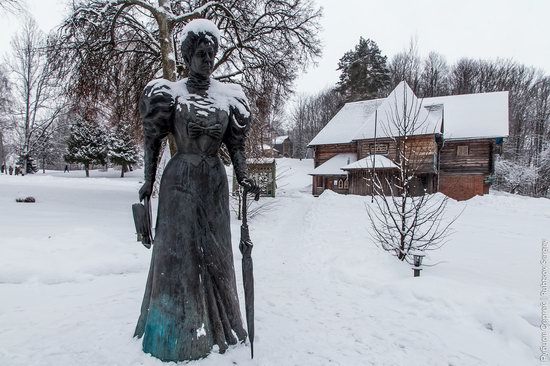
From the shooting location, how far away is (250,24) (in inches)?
483

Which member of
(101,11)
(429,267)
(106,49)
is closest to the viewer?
Answer: (429,267)

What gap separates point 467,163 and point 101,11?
1044 inches

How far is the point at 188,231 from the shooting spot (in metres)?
2.68

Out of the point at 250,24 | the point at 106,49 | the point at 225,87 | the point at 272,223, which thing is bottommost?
the point at 272,223

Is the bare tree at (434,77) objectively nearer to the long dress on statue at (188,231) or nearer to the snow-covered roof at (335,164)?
the snow-covered roof at (335,164)

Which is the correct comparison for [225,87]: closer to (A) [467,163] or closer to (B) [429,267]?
(B) [429,267]

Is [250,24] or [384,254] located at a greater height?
[250,24]

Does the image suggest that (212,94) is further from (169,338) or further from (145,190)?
(169,338)

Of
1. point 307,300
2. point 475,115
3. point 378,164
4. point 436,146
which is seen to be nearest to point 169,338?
point 307,300

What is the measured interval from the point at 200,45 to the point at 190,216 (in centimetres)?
147

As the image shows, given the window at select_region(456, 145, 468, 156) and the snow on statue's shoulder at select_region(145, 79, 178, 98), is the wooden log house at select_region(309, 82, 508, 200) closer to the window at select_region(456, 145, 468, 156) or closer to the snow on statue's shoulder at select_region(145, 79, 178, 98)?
the window at select_region(456, 145, 468, 156)

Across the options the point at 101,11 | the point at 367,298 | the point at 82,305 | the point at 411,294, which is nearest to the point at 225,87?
the point at 82,305

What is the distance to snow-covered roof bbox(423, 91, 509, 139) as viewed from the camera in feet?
80.6

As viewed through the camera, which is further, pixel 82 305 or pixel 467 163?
pixel 467 163
